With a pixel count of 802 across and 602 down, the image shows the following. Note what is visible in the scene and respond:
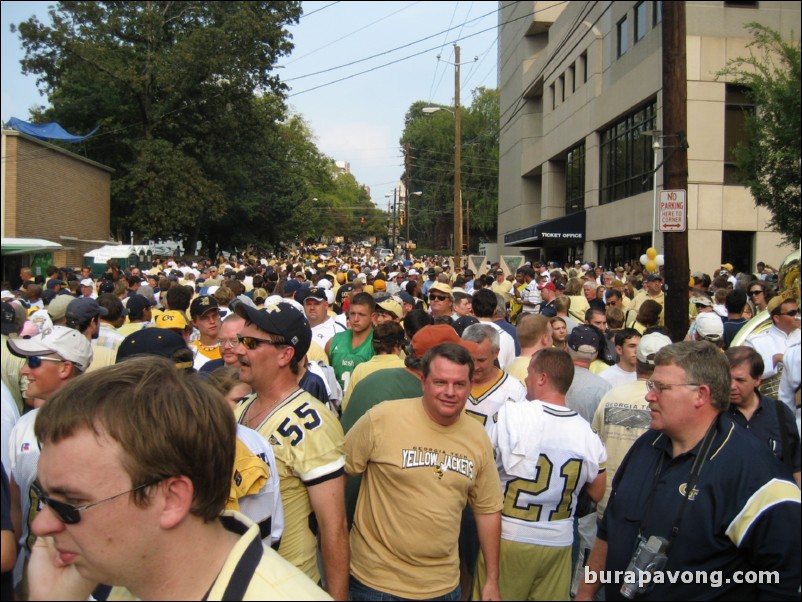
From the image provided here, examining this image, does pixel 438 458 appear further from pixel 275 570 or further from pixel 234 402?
pixel 275 570

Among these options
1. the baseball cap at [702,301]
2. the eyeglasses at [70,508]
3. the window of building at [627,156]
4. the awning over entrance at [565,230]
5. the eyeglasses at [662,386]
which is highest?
the window of building at [627,156]

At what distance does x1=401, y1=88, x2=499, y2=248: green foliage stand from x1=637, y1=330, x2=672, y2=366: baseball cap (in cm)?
6648

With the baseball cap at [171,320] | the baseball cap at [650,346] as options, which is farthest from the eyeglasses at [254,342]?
the baseball cap at [171,320]

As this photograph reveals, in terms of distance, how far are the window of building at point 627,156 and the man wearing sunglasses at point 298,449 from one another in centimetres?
2146

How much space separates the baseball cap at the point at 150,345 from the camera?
4672 millimetres

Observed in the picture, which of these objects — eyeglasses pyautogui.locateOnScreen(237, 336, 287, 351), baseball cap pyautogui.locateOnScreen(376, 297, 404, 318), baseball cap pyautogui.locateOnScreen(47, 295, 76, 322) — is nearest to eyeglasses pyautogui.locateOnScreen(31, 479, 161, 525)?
eyeglasses pyautogui.locateOnScreen(237, 336, 287, 351)

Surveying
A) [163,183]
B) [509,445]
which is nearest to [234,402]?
[509,445]

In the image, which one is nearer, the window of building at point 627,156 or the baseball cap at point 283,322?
the baseball cap at point 283,322

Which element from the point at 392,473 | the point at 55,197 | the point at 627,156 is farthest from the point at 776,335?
the point at 55,197

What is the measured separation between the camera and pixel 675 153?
808 cm

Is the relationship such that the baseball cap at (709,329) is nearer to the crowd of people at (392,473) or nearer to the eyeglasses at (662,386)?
the crowd of people at (392,473)

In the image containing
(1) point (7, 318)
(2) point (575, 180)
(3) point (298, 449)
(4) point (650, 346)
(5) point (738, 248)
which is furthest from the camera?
(2) point (575, 180)

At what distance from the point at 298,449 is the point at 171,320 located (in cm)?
440

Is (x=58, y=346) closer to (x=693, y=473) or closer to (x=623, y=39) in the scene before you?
(x=693, y=473)
